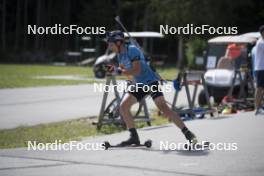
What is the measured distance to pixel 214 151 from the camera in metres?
10.9

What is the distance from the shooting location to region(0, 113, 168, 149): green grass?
A: 42.4 feet

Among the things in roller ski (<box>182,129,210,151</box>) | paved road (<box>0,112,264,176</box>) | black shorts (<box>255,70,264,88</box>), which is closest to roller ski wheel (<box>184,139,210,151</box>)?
roller ski (<box>182,129,210,151</box>)

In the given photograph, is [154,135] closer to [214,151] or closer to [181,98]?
[214,151]

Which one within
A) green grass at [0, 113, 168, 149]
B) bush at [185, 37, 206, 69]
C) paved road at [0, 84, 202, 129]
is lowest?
green grass at [0, 113, 168, 149]

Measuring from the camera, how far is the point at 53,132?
47.0 feet

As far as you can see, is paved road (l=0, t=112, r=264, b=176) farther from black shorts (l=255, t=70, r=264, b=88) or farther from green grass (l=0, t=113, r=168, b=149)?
black shorts (l=255, t=70, r=264, b=88)

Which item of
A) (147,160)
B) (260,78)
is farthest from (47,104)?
(147,160)

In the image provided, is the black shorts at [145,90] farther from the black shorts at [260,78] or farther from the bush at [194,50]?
the bush at [194,50]

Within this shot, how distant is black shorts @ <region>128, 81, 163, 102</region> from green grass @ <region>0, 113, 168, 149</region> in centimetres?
208

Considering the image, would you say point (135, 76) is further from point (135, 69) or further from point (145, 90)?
point (145, 90)

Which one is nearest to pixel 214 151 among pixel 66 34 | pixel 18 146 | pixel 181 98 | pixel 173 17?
pixel 18 146

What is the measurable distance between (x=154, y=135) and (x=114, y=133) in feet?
3.92

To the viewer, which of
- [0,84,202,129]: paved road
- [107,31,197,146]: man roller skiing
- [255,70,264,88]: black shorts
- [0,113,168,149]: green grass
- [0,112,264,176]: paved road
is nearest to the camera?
[0,112,264,176]: paved road

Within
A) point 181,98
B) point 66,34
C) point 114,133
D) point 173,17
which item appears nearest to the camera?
point 114,133
